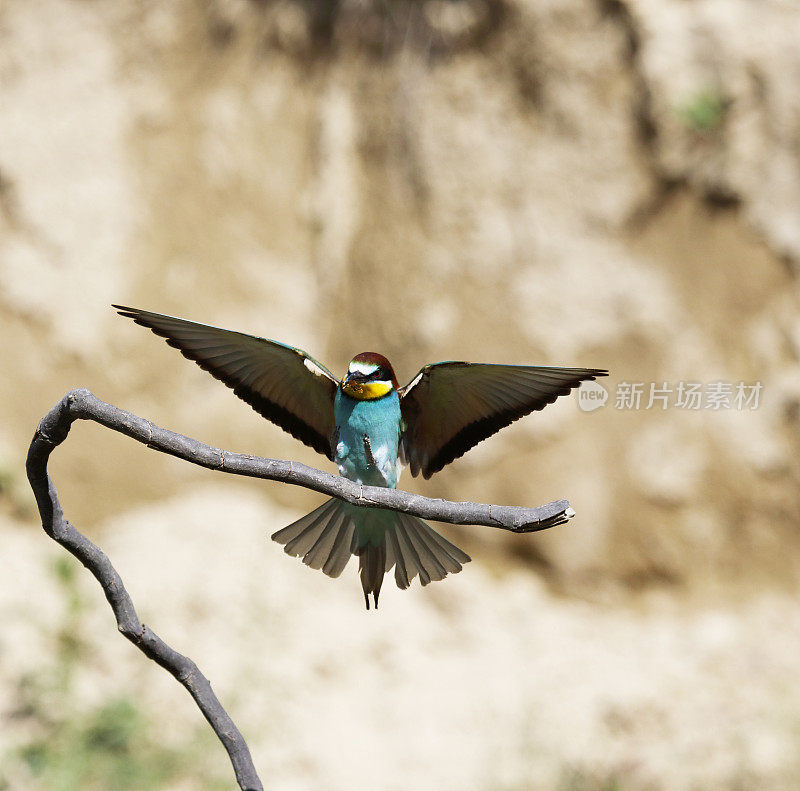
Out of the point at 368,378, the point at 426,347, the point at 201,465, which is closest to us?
the point at 201,465

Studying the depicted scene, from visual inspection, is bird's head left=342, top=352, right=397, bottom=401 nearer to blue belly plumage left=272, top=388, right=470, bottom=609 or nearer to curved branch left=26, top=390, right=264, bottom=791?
blue belly plumage left=272, top=388, right=470, bottom=609

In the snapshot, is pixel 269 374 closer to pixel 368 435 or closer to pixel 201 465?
pixel 368 435

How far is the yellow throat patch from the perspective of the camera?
3.78 feet

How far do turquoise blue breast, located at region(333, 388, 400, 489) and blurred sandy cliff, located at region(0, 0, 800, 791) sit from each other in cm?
182

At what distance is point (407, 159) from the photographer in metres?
3.25

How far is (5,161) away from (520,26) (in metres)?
1.87

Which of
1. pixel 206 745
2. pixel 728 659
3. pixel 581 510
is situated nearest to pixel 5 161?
pixel 206 745

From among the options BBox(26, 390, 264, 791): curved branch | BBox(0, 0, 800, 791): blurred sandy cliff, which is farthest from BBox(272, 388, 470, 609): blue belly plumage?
BBox(0, 0, 800, 791): blurred sandy cliff

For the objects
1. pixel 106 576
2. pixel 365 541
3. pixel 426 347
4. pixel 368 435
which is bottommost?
pixel 106 576

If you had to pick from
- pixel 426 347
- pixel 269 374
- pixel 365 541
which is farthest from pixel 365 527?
pixel 426 347

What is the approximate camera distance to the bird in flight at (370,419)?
1.10 meters

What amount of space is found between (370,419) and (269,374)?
14 centimetres

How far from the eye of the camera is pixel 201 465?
2.51ft

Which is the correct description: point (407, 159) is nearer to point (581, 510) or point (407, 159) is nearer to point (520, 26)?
point (520, 26)
